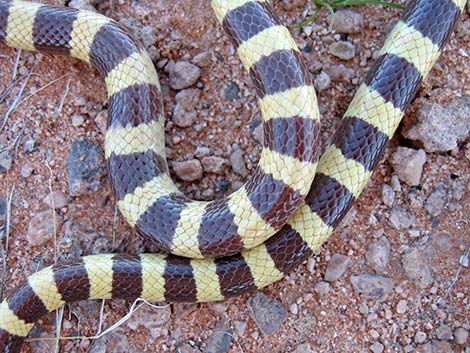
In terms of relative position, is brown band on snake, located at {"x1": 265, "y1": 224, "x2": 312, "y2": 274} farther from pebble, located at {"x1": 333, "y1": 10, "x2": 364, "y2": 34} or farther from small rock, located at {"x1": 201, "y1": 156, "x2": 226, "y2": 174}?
pebble, located at {"x1": 333, "y1": 10, "x2": 364, "y2": 34}

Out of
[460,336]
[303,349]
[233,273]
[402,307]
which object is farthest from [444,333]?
[233,273]

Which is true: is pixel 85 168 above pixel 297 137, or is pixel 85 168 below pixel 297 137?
below

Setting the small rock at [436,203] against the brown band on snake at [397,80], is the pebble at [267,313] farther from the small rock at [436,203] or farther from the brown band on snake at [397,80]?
the brown band on snake at [397,80]

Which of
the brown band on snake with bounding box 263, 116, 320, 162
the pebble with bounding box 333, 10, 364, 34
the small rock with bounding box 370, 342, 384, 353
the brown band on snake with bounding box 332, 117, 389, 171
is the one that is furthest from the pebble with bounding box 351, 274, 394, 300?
the pebble with bounding box 333, 10, 364, 34

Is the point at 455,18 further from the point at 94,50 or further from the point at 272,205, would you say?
the point at 94,50

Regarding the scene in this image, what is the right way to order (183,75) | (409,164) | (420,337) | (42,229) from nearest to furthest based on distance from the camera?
1. (420,337)
2. (409,164)
3. (42,229)
4. (183,75)

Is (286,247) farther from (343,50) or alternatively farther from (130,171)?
(343,50)
